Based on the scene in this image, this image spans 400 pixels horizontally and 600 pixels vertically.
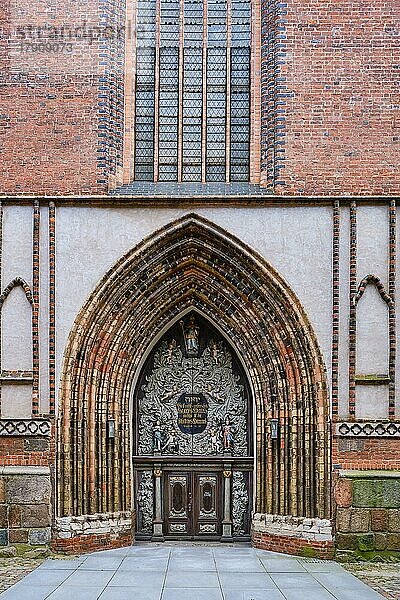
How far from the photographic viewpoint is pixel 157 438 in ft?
41.4

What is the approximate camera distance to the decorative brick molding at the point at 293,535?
11.6 metres

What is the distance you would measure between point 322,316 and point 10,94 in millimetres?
5316

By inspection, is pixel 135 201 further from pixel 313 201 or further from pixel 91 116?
pixel 313 201

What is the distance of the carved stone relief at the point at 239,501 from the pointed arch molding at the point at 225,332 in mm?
394

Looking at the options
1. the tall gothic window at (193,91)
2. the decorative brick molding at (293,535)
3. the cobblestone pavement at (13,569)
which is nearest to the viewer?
the cobblestone pavement at (13,569)

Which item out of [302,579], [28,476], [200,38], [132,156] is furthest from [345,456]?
[200,38]

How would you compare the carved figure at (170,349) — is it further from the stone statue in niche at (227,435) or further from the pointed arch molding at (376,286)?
the pointed arch molding at (376,286)

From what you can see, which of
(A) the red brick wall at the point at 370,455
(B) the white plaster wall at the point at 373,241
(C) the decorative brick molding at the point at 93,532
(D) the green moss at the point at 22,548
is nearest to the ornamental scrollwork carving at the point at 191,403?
(C) the decorative brick molding at the point at 93,532

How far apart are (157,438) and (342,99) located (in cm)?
550

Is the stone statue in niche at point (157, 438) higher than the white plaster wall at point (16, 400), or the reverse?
the white plaster wall at point (16, 400)

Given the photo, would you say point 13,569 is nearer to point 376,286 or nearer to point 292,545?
point 292,545

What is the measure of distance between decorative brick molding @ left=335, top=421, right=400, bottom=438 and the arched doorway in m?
1.57

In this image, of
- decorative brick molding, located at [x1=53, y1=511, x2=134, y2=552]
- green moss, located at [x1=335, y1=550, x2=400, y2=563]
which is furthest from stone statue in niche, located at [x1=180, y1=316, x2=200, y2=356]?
green moss, located at [x1=335, y1=550, x2=400, y2=563]

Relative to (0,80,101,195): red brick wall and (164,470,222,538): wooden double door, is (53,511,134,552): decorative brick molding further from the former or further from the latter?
(0,80,101,195): red brick wall
